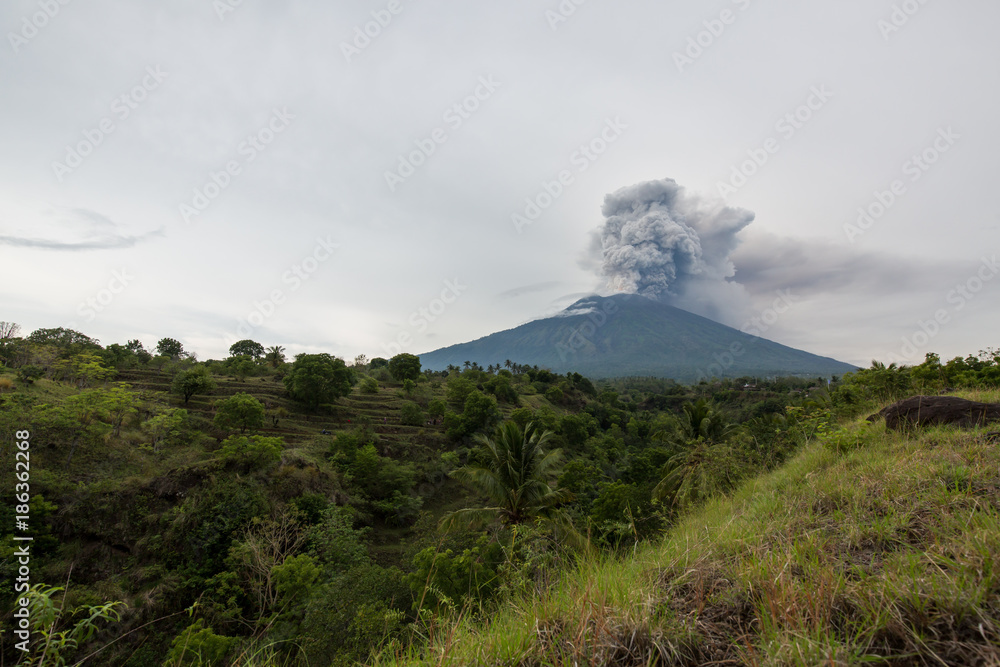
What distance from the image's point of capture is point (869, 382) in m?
15.5

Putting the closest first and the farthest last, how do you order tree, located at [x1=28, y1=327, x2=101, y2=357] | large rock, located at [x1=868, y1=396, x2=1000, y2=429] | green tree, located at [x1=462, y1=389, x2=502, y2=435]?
large rock, located at [x1=868, y1=396, x2=1000, y2=429] → green tree, located at [x1=462, y1=389, x2=502, y2=435] → tree, located at [x1=28, y1=327, x2=101, y2=357]

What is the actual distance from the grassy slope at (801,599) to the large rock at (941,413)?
12.2 feet

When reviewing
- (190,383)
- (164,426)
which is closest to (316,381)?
(190,383)

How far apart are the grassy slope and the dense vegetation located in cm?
2

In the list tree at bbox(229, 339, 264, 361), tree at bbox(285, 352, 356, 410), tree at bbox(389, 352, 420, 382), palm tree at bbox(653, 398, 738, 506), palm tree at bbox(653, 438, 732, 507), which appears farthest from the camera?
tree at bbox(229, 339, 264, 361)

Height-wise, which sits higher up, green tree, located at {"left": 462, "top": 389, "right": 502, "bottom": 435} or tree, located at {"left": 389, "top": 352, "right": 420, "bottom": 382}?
tree, located at {"left": 389, "top": 352, "right": 420, "bottom": 382}

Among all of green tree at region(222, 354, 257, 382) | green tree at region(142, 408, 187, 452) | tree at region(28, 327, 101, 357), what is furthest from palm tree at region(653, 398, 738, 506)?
tree at region(28, 327, 101, 357)

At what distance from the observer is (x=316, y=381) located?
40.3 meters

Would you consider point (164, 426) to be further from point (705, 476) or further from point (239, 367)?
point (705, 476)

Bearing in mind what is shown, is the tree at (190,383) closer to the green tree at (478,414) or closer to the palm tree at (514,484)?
the green tree at (478,414)

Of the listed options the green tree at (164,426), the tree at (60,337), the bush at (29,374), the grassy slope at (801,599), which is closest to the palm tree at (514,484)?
the grassy slope at (801,599)

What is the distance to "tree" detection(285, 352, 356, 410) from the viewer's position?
40.2 metres

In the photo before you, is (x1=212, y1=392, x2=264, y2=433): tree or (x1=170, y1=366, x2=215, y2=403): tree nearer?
(x1=212, y1=392, x2=264, y2=433): tree

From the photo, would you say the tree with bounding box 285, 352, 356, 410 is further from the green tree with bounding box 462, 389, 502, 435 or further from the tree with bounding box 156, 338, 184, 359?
the tree with bounding box 156, 338, 184, 359
